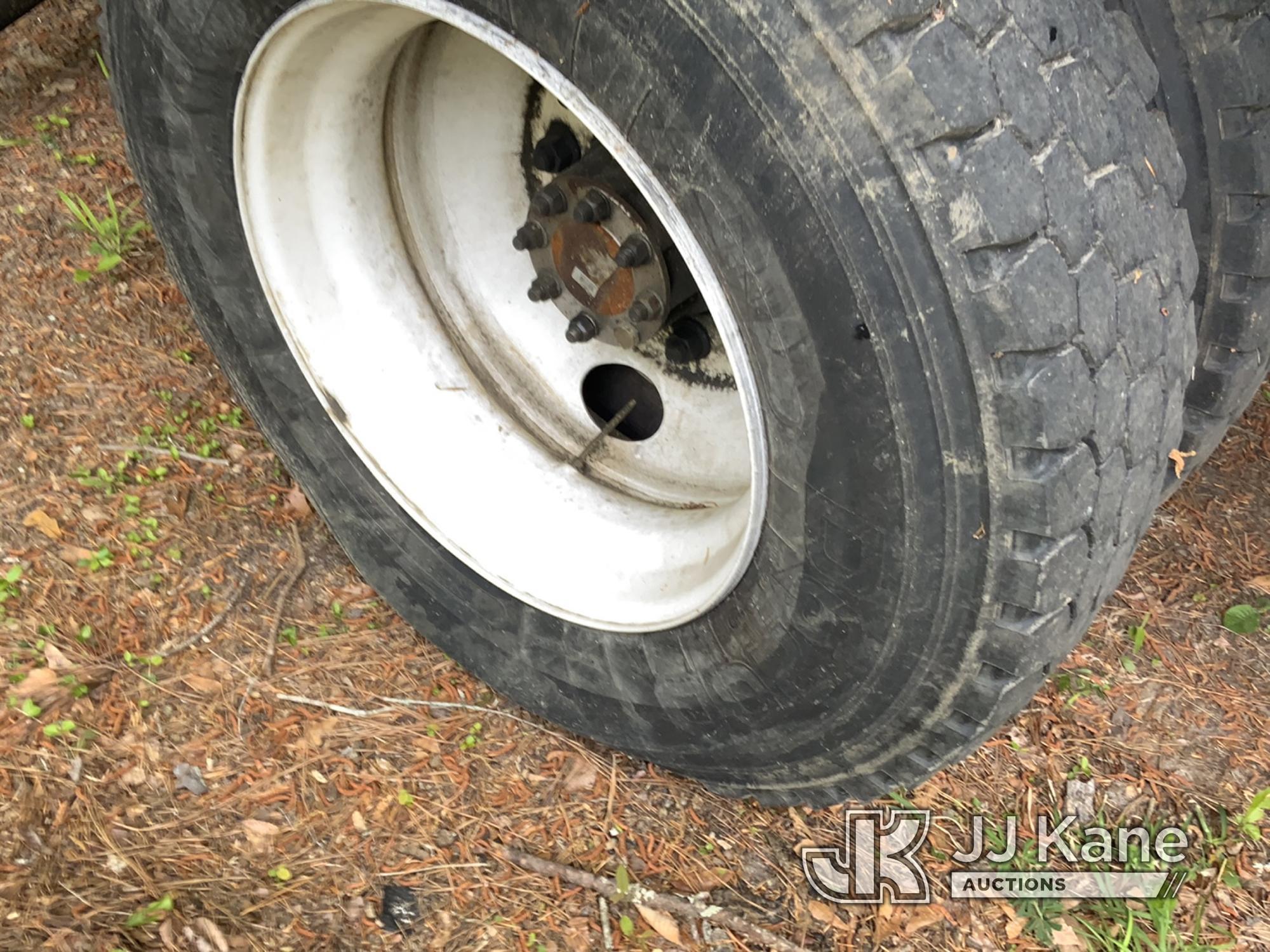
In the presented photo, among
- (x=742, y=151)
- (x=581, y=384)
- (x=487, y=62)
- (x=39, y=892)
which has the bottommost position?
(x=39, y=892)

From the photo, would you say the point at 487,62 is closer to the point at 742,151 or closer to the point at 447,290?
the point at 447,290

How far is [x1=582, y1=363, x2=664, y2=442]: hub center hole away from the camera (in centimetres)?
199

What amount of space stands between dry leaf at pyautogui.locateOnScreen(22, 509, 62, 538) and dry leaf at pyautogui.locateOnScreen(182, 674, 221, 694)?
1.55 ft

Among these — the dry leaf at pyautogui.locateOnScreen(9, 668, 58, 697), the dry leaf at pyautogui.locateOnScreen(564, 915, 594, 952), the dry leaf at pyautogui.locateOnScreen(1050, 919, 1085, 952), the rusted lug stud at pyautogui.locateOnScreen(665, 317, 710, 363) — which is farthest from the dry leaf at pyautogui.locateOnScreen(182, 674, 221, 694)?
the dry leaf at pyautogui.locateOnScreen(1050, 919, 1085, 952)

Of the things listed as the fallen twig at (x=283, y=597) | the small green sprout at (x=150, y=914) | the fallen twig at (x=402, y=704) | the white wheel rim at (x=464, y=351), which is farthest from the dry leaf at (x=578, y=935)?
the fallen twig at (x=283, y=597)

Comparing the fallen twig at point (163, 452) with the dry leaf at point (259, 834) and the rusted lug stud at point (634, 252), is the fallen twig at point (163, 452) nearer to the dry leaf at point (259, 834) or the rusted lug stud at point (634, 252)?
the dry leaf at point (259, 834)

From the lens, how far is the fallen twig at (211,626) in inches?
84.2

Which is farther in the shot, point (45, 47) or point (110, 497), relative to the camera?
point (45, 47)

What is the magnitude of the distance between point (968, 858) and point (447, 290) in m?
1.44

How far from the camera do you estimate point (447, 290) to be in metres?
2.04

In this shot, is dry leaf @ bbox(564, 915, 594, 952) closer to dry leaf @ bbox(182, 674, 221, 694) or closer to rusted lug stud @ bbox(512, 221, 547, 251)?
dry leaf @ bbox(182, 674, 221, 694)

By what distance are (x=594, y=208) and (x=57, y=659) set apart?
138 cm

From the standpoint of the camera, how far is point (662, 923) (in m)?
1.85

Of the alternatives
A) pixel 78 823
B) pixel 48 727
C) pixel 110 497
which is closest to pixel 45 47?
pixel 110 497
